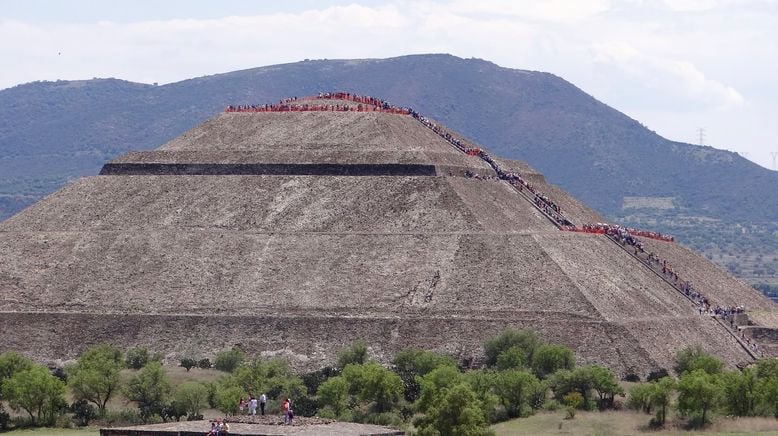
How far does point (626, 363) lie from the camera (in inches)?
4008

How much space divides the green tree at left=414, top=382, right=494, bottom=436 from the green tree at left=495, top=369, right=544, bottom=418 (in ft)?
40.3

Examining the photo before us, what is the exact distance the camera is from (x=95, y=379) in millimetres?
93438

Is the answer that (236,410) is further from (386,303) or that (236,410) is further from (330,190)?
(330,190)

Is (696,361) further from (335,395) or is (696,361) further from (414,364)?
(335,395)

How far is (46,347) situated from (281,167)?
2399 cm

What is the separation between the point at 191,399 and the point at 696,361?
87.9 ft

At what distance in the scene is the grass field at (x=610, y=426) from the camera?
3383 inches

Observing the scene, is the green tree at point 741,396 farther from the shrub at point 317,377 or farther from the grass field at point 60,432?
the grass field at point 60,432

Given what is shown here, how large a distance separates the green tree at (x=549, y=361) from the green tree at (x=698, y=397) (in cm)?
1034

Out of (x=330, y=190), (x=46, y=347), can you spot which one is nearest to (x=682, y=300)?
(x=330, y=190)

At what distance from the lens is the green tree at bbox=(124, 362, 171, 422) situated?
304ft

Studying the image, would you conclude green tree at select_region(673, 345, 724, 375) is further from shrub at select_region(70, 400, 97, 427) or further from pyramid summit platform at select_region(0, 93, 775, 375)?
shrub at select_region(70, 400, 97, 427)

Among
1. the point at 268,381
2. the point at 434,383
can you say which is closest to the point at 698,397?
the point at 434,383

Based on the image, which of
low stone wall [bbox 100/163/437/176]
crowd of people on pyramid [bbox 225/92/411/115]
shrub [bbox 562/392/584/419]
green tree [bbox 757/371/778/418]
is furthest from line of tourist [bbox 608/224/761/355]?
shrub [bbox 562/392/584/419]
